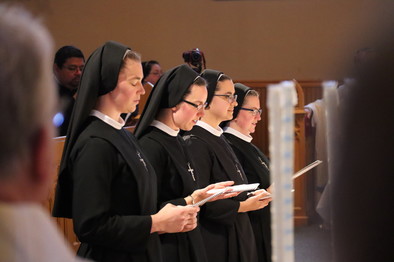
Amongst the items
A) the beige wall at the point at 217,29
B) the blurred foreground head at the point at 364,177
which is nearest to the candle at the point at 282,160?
the blurred foreground head at the point at 364,177

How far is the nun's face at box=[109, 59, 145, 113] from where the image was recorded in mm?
2959

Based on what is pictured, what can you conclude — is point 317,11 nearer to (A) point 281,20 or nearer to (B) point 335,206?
(A) point 281,20

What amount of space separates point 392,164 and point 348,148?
9 cm

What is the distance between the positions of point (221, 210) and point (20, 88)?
3.15 m

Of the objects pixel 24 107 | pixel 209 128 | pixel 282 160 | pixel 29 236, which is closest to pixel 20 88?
pixel 24 107

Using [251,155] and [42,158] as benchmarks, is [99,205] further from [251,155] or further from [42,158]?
[251,155]

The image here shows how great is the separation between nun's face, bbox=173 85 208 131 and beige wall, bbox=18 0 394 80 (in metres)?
7.00

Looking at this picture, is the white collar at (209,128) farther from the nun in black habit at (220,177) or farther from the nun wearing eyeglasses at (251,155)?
the nun wearing eyeglasses at (251,155)

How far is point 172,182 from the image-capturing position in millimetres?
3416

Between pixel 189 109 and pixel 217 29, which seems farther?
pixel 217 29

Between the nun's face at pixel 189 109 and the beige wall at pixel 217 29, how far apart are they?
700 cm

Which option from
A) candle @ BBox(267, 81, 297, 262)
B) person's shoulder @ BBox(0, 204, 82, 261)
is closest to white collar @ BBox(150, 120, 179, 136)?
candle @ BBox(267, 81, 297, 262)

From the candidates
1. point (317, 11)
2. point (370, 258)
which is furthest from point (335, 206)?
point (317, 11)

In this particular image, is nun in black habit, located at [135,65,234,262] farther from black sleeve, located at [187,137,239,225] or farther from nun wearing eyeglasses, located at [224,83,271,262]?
nun wearing eyeglasses, located at [224,83,271,262]
